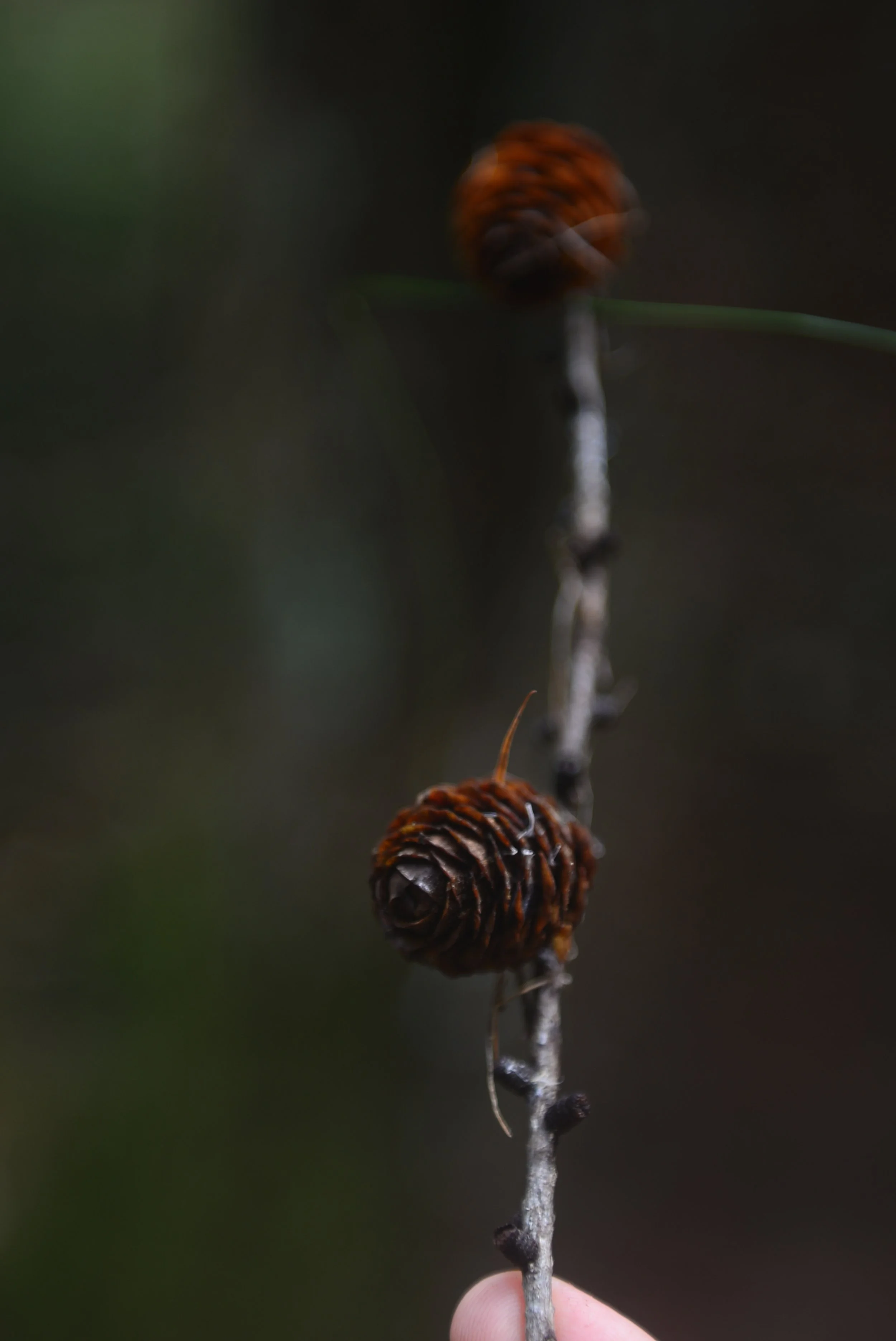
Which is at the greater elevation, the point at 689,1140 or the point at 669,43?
the point at 669,43

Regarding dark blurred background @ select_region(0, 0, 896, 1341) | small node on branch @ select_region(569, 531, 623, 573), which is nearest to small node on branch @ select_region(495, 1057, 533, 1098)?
small node on branch @ select_region(569, 531, 623, 573)

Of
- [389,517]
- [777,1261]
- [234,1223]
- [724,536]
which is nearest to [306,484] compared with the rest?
[389,517]

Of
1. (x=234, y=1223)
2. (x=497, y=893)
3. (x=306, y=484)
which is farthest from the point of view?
(x=306, y=484)

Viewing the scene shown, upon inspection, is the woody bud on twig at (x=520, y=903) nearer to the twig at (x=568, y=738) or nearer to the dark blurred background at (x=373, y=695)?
the twig at (x=568, y=738)

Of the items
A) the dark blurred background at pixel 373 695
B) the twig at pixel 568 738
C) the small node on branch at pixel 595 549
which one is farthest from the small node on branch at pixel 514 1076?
the dark blurred background at pixel 373 695

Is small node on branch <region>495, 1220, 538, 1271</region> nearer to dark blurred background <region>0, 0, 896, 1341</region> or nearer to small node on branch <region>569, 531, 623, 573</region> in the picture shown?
small node on branch <region>569, 531, 623, 573</region>

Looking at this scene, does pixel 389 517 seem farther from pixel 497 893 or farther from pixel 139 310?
pixel 497 893
